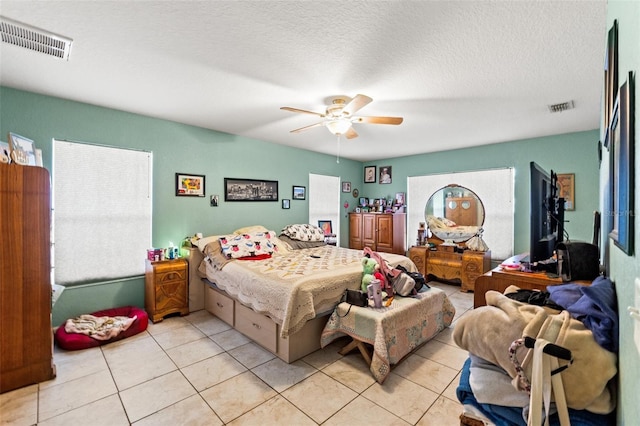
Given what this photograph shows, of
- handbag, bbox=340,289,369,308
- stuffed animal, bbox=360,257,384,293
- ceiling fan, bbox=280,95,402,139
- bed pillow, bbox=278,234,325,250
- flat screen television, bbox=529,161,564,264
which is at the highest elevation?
ceiling fan, bbox=280,95,402,139

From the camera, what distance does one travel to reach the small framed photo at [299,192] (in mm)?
5145

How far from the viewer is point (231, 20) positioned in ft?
5.60

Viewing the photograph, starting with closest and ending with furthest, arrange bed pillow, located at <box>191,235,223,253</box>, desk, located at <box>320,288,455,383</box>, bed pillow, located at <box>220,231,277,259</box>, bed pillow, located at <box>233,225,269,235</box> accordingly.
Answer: desk, located at <box>320,288,455,383</box>
bed pillow, located at <box>220,231,277,259</box>
bed pillow, located at <box>191,235,223,253</box>
bed pillow, located at <box>233,225,269,235</box>

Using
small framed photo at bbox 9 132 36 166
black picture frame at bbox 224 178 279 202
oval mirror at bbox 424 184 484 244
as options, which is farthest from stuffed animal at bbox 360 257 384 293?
small framed photo at bbox 9 132 36 166

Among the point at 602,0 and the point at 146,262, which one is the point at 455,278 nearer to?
the point at 602,0

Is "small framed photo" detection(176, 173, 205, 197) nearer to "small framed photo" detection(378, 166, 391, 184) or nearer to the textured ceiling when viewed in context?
the textured ceiling

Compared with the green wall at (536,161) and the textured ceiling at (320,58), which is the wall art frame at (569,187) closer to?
the green wall at (536,161)

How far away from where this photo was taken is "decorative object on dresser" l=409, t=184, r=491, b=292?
4.51m

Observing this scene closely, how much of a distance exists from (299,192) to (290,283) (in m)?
2.91

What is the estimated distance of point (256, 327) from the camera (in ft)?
9.16

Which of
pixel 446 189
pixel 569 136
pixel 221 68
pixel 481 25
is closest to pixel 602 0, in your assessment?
pixel 481 25

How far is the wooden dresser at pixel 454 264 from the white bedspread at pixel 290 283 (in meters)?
1.66

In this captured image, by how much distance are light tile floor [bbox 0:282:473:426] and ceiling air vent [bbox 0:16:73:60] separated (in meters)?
2.49

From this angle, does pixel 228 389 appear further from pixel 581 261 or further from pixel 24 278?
pixel 581 261
